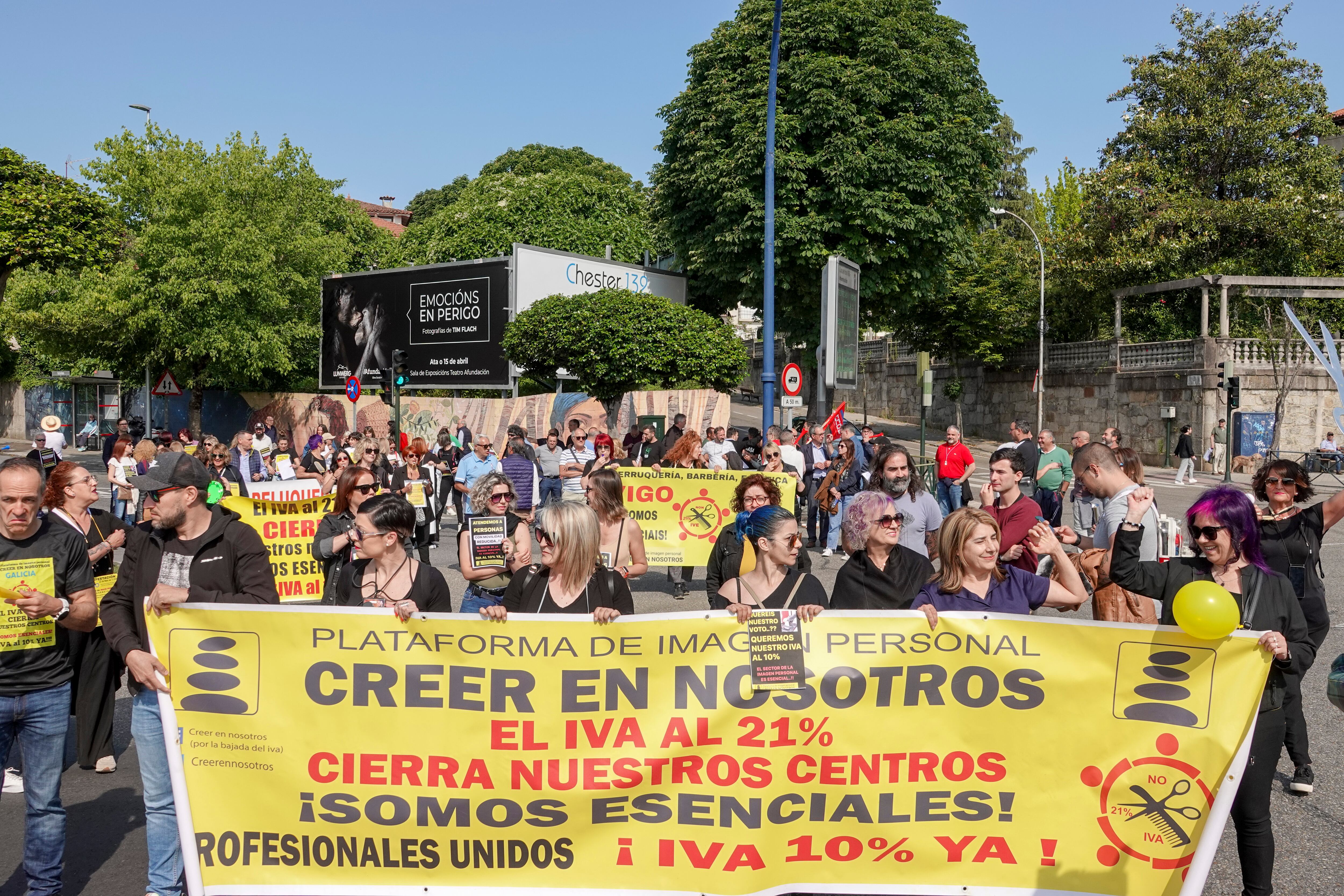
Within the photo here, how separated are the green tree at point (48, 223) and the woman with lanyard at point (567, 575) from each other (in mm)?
33623

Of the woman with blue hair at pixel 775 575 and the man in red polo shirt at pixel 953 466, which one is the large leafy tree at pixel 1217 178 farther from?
the woman with blue hair at pixel 775 575

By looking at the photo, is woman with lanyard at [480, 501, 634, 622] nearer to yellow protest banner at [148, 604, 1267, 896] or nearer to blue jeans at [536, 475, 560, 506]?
yellow protest banner at [148, 604, 1267, 896]

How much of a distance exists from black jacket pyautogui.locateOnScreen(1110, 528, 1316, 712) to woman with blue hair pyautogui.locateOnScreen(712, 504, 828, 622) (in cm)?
123

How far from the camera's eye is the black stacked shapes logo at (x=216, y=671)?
404cm

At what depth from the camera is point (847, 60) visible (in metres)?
28.0

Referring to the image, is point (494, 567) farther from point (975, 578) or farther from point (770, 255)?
point (770, 255)

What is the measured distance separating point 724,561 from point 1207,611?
3049 mm

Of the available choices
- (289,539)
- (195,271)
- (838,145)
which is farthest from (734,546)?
(195,271)

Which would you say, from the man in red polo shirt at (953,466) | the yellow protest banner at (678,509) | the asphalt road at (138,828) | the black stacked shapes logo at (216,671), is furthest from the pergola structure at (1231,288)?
the black stacked shapes logo at (216,671)

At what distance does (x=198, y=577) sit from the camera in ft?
14.0

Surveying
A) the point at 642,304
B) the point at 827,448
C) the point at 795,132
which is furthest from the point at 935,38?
Result: the point at 827,448

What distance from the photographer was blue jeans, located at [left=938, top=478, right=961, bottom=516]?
14523mm

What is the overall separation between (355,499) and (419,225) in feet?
137

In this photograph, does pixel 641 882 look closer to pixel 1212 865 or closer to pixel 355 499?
pixel 1212 865
